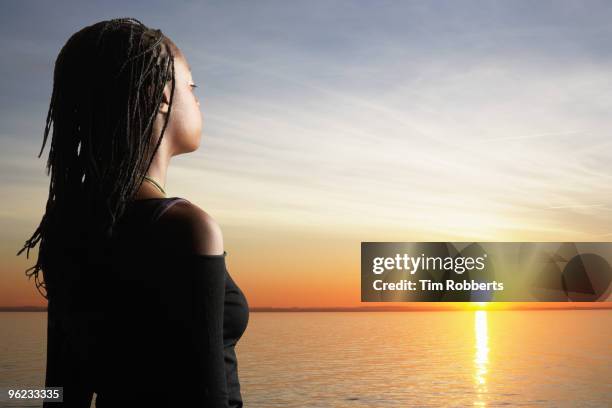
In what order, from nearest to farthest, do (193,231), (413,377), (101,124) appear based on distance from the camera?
(193,231) < (101,124) < (413,377)

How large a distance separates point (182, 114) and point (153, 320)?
68 cm

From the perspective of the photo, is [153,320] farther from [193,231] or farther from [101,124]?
[101,124]

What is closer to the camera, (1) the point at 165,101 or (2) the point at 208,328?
(2) the point at 208,328

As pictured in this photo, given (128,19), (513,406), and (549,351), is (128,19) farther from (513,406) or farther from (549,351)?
(549,351)

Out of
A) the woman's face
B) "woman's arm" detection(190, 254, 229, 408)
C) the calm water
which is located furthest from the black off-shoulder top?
the calm water

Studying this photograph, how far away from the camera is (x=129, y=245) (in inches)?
74.4

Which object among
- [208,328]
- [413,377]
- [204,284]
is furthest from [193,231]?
[413,377]

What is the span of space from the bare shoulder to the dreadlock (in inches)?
9.3

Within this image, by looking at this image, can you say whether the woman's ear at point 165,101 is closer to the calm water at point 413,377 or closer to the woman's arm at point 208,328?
the woman's arm at point 208,328

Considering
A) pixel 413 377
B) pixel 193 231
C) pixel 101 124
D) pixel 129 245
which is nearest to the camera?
pixel 193 231

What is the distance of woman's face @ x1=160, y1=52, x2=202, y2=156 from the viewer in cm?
215

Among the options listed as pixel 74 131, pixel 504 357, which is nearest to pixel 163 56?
pixel 74 131

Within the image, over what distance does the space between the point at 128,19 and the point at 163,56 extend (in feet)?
0.72

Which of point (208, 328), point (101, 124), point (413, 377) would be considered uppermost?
point (101, 124)
